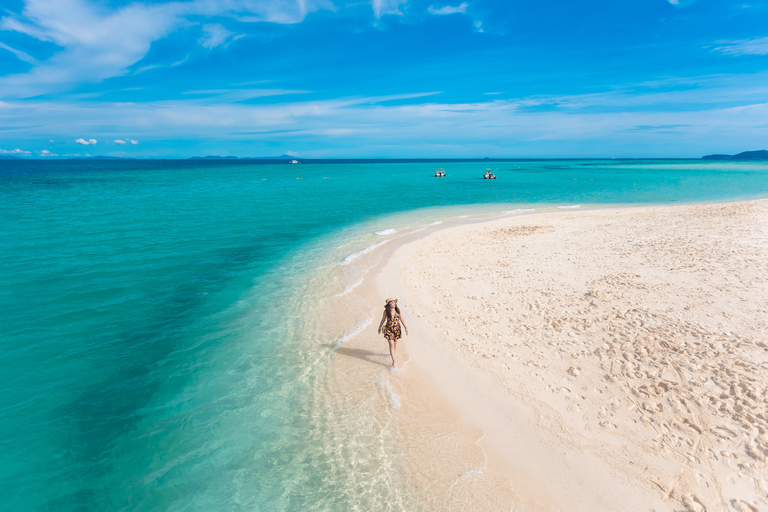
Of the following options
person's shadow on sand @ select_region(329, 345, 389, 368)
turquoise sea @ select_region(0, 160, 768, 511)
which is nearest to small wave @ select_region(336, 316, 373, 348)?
turquoise sea @ select_region(0, 160, 768, 511)

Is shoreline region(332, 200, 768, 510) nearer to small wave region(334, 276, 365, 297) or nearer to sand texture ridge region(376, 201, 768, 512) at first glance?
sand texture ridge region(376, 201, 768, 512)

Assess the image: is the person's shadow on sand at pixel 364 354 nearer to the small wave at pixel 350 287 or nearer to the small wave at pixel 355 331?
the small wave at pixel 355 331

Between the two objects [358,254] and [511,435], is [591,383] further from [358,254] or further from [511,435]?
[358,254]

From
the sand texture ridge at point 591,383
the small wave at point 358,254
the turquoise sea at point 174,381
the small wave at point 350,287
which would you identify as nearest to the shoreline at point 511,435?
the sand texture ridge at point 591,383

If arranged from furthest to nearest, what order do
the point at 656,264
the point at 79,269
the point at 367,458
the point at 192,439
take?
the point at 79,269 → the point at 656,264 → the point at 192,439 → the point at 367,458

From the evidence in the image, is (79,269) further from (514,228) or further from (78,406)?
(514,228)

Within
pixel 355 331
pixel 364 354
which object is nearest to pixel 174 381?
pixel 364 354

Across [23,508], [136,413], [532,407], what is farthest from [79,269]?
[532,407]
